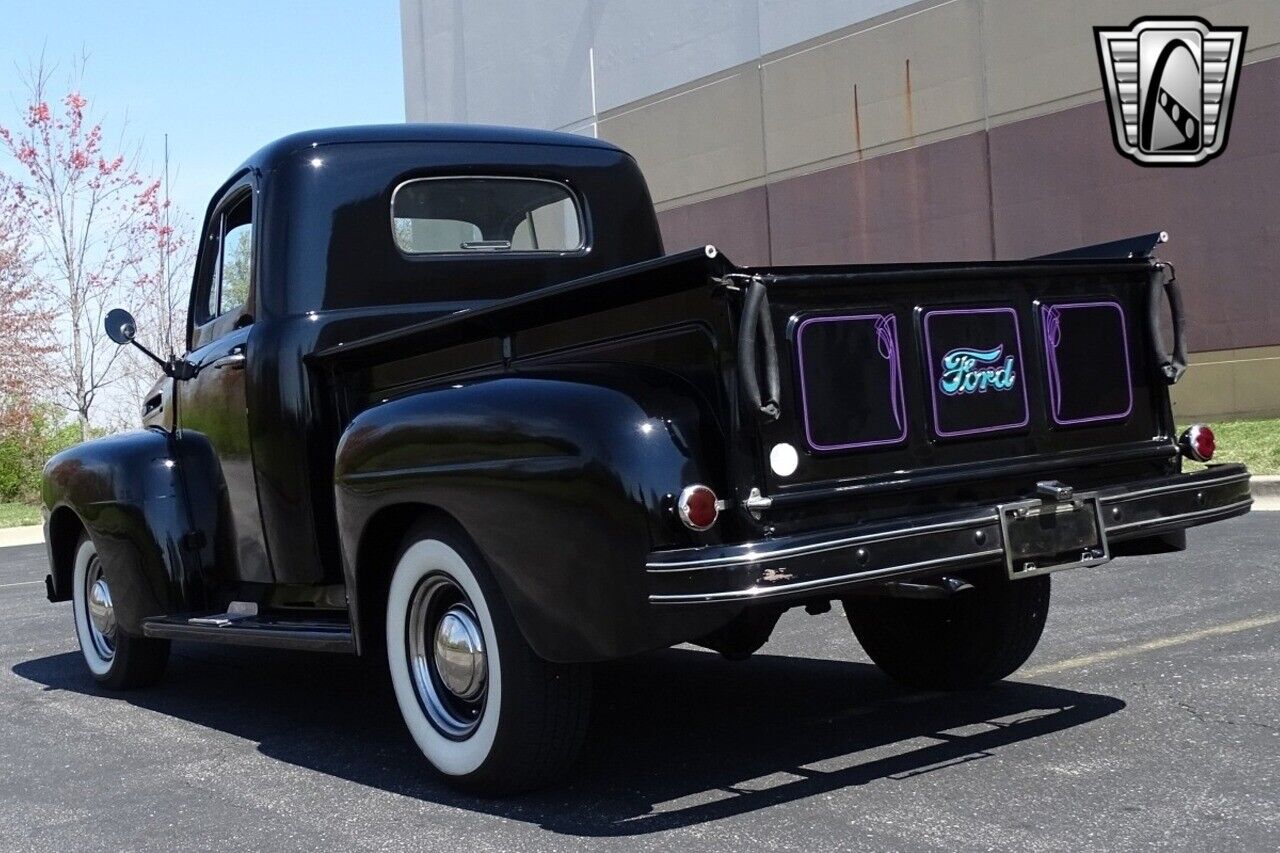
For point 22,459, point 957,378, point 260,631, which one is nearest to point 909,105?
point 22,459

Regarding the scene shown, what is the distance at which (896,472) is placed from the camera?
4.06m

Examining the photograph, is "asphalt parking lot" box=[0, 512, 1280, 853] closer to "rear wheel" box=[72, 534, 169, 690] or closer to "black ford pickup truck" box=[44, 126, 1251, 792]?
"rear wheel" box=[72, 534, 169, 690]

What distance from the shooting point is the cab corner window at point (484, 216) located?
18.6 feet

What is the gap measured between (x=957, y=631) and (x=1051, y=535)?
1218mm

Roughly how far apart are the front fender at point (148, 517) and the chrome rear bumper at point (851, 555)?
9.17 feet

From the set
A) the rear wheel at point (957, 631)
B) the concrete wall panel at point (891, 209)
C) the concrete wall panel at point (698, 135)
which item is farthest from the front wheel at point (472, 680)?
the concrete wall panel at point (698, 135)

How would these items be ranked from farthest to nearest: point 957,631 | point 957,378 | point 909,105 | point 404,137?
point 909,105 → point 404,137 → point 957,631 → point 957,378

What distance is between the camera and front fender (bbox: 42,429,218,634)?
5.82m

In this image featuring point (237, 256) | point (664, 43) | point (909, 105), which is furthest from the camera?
point (664, 43)

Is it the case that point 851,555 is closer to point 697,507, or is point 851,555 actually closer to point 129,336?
point 697,507

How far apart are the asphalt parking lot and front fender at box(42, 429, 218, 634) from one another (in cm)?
46

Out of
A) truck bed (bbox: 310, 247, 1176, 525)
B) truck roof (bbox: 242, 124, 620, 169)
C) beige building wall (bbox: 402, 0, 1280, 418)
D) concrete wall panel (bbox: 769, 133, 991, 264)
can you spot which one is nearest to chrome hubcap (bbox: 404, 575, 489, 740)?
truck bed (bbox: 310, 247, 1176, 525)

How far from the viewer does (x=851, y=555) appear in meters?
3.73

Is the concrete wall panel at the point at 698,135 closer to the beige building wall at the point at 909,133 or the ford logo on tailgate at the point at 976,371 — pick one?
the beige building wall at the point at 909,133
